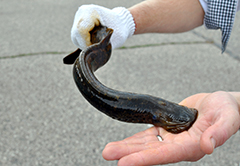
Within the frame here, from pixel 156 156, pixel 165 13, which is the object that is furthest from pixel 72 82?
pixel 156 156

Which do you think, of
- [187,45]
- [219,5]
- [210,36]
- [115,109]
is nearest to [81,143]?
[115,109]

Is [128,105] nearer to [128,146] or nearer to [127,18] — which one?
[128,146]

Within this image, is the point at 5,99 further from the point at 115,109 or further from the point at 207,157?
the point at 207,157

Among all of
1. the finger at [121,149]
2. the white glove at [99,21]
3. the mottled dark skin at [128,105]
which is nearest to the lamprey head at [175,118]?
the mottled dark skin at [128,105]

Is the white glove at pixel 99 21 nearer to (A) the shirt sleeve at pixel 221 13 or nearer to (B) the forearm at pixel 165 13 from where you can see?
(B) the forearm at pixel 165 13

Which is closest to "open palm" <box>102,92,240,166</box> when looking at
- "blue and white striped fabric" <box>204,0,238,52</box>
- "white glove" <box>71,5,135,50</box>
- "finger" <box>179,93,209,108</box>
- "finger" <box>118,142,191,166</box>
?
"finger" <box>118,142,191,166</box>

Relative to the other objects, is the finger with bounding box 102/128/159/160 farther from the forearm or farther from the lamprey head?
the forearm
